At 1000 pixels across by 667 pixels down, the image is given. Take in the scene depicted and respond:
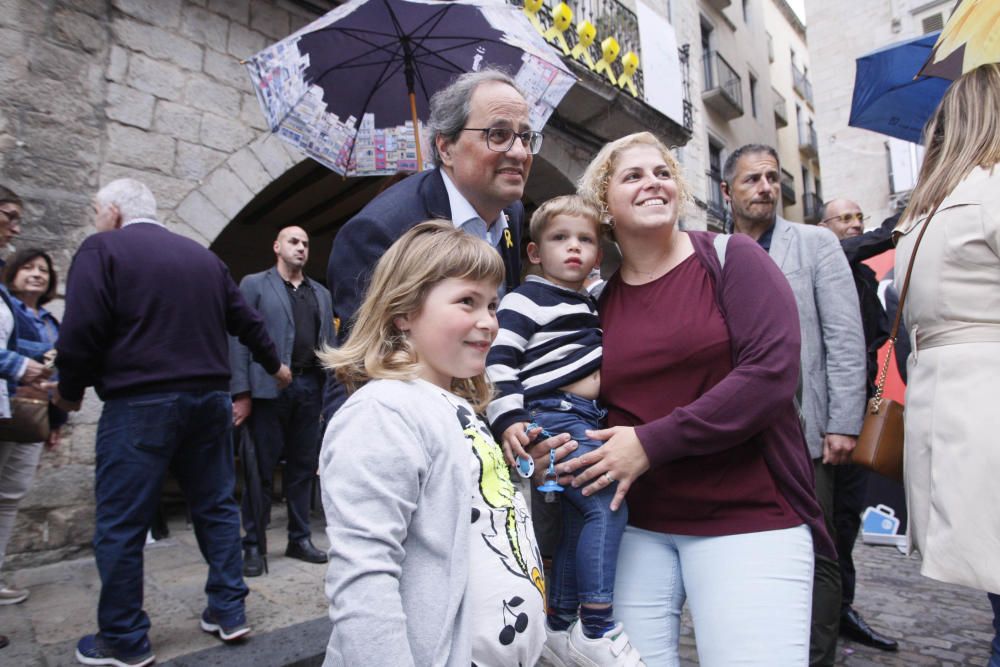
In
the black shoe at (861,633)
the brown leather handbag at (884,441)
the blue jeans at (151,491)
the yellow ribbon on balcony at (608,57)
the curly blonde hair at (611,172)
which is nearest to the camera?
the curly blonde hair at (611,172)

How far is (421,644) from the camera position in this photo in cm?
114

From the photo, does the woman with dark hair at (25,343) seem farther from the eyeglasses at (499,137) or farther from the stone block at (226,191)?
the eyeglasses at (499,137)

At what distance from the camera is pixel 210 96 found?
4953 mm

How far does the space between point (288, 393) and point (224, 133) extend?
7.46 feet

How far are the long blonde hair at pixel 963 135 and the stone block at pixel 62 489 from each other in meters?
4.83

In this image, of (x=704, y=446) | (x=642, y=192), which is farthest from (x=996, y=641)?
(x=642, y=192)

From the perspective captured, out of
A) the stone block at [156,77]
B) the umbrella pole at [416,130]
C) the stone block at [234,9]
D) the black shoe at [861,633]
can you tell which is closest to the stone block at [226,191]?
the stone block at [156,77]

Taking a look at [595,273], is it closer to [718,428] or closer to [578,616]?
[718,428]

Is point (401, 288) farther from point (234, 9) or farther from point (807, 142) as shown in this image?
point (807, 142)

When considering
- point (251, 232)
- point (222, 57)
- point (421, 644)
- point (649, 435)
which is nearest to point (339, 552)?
point (421, 644)

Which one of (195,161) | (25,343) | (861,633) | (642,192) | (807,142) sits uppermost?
(807,142)

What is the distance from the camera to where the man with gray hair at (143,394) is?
2586mm

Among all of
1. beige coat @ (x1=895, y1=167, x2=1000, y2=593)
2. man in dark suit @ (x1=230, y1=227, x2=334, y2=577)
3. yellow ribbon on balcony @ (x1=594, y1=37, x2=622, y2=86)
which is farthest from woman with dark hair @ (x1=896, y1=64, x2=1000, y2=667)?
yellow ribbon on balcony @ (x1=594, y1=37, x2=622, y2=86)

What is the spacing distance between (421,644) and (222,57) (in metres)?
5.26
